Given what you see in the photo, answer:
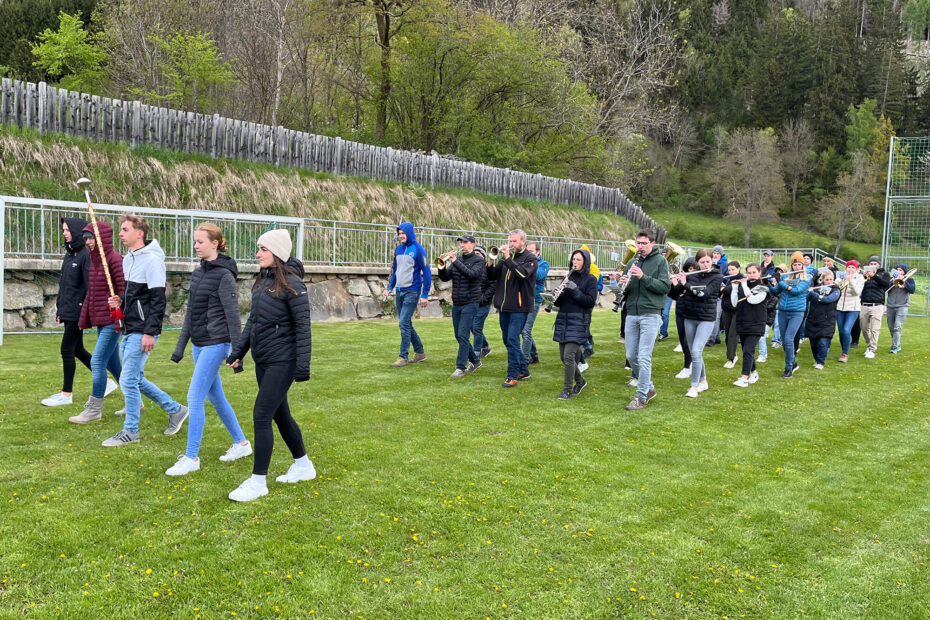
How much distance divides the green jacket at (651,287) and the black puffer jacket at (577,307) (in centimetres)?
51

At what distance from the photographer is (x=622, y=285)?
8.73 metres

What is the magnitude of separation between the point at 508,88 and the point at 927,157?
678 inches

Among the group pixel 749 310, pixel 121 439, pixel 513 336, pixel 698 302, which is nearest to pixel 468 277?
pixel 513 336

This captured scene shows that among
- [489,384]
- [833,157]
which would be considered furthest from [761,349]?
[833,157]

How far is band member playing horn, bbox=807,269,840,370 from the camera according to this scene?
1191cm

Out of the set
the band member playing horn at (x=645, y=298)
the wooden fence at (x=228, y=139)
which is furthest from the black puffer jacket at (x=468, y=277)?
the wooden fence at (x=228, y=139)

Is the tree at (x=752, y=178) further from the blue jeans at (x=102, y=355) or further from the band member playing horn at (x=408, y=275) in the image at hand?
the blue jeans at (x=102, y=355)

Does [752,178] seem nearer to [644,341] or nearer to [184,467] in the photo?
[644,341]

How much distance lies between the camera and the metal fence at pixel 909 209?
953 inches

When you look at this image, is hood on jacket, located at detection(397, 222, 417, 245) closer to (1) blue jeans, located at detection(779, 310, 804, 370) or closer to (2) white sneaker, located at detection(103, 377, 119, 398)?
(2) white sneaker, located at detection(103, 377, 119, 398)

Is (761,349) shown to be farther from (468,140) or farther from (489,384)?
(468,140)

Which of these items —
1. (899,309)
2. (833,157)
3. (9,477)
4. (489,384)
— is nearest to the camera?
(9,477)

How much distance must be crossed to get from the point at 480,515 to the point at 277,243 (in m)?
2.40

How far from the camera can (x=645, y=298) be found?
8.20m
